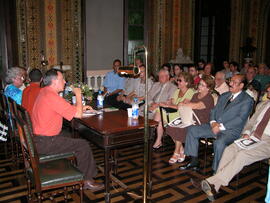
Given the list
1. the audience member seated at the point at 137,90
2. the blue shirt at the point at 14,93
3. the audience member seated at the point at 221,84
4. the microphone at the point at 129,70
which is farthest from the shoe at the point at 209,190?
the blue shirt at the point at 14,93

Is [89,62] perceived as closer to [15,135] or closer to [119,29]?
[119,29]

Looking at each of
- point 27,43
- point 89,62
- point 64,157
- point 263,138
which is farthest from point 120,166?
point 89,62

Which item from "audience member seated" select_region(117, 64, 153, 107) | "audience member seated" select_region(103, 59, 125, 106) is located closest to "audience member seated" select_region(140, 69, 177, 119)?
"audience member seated" select_region(117, 64, 153, 107)

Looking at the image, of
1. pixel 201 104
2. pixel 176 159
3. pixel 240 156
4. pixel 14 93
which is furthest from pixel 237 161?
pixel 14 93

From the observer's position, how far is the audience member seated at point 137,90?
5457mm

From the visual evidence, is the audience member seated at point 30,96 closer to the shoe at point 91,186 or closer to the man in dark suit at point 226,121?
the shoe at point 91,186

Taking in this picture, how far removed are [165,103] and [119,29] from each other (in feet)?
15.2

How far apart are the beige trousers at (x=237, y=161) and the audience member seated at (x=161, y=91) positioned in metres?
1.67

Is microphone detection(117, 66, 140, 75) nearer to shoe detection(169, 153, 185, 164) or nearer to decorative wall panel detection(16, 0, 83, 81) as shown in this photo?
shoe detection(169, 153, 185, 164)

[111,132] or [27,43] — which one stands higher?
[27,43]

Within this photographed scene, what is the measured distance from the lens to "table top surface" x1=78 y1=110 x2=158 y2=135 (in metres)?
3.00

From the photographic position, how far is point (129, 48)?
333 inches

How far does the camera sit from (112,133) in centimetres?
296

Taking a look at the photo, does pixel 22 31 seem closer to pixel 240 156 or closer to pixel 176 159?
pixel 176 159
